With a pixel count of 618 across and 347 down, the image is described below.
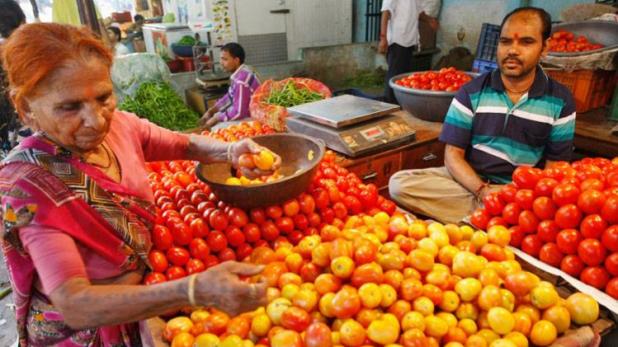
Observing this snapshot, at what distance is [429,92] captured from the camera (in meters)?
3.65

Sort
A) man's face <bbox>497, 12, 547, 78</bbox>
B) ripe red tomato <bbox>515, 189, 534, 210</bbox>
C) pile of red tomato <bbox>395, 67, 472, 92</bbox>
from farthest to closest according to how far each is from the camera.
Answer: pile of red tomato <bbox>395, 67, 472, 92</bbox>, man's face <bbox>497, 12, 547, 78</bbox>, ripe red tomato <bbox>515, 189, 534, 210</bbox>

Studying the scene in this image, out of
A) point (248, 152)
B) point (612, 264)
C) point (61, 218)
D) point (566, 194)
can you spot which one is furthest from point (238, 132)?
point (612, 264)

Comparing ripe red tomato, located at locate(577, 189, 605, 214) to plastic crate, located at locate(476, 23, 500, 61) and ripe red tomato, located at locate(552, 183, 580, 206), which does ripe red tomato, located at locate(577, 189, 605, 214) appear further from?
plastic crate, located at locate(476, 23, 500, 61)

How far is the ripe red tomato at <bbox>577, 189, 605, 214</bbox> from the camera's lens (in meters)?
1.68

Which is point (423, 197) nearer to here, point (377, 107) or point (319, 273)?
point (377, 107)

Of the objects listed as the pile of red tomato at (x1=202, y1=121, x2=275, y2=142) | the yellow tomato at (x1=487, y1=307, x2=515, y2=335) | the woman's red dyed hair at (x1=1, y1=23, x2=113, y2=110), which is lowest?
the yellow tomato at (x1=487, y1=307, x2=515, y2=335)

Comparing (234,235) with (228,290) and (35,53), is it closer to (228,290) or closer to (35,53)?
(228,290)

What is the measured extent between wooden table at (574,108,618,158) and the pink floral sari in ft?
11.9

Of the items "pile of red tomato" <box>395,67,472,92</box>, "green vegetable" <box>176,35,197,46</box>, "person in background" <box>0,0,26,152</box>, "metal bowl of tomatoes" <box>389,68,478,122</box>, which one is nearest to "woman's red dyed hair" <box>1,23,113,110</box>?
"person in background" <box>0,0,26,152</box>

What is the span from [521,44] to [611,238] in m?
1.43

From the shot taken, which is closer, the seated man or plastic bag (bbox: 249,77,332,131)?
the seated man

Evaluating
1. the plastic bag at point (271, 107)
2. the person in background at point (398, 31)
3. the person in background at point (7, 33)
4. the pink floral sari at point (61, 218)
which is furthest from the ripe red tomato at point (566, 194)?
the person in background at point (398, 31)

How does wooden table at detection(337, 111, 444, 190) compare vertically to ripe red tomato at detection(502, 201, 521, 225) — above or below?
below

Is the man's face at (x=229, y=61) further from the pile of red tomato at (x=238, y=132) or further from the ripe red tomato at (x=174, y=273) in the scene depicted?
the ripe red tomato at (x=174, y=273)
